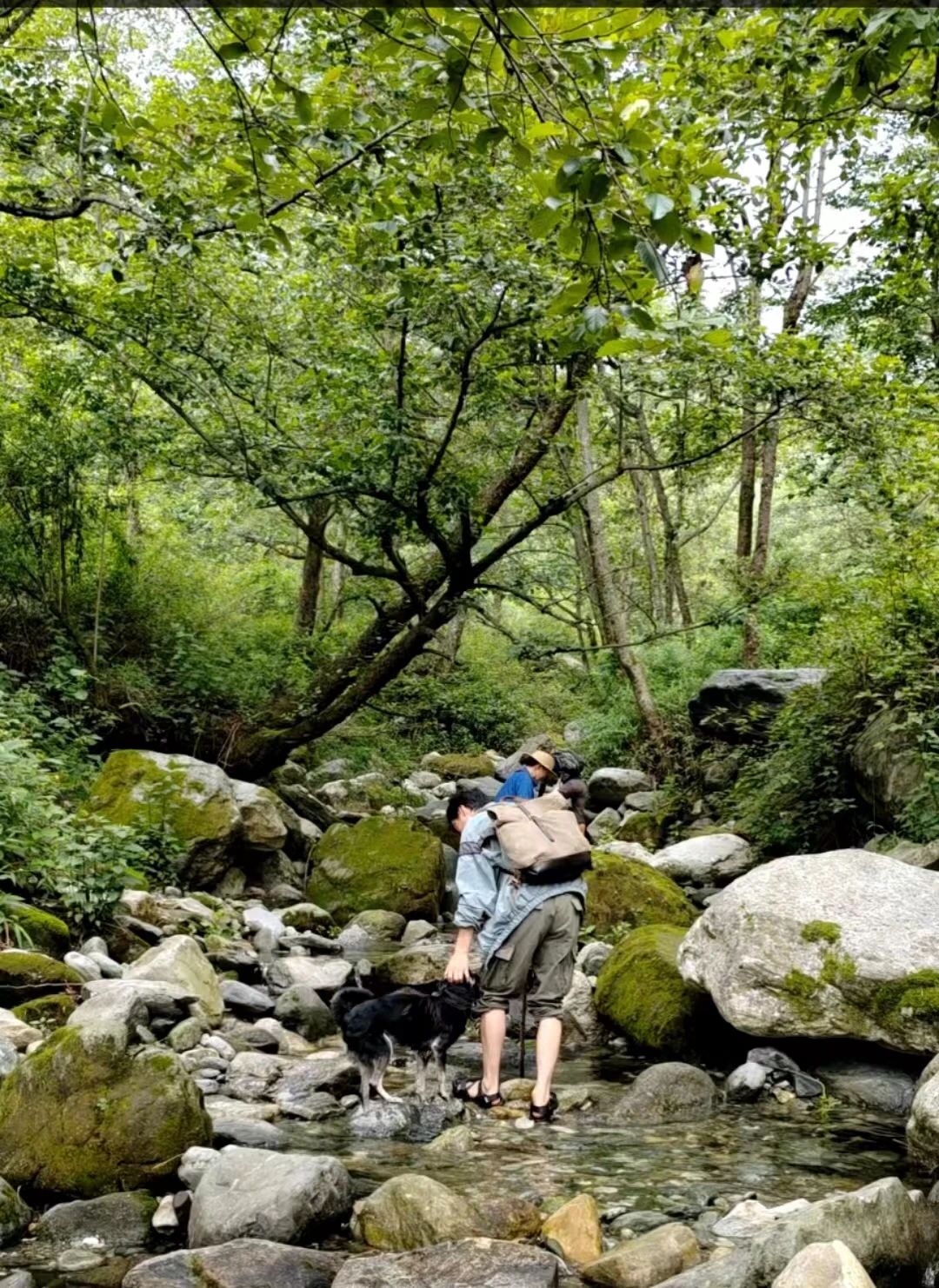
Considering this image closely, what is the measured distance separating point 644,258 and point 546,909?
422 cm

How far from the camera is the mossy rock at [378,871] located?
11.2 m

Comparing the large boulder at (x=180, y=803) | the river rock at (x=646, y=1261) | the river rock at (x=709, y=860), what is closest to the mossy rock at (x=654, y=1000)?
the river rock at (x=646, y=1261)

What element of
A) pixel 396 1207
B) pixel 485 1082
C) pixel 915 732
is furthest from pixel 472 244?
pixel 396 1207

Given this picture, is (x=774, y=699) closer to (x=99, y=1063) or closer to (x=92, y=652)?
(x=92, y=652)

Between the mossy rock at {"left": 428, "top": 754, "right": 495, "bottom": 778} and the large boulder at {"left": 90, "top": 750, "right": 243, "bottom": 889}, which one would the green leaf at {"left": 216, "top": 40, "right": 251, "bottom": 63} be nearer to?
the large boulder at {"left": 90, "top": 750, "right": 243, "bottom": 889}

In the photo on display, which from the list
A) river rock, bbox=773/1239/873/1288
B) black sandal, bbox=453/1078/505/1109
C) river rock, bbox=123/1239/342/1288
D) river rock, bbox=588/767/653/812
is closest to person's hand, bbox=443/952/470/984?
black sandal, bbox=453/1078/505/1109

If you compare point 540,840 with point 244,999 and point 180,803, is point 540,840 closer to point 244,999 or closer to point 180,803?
point 244,999

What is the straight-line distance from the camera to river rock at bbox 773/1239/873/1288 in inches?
119

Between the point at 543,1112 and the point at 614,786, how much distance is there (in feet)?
35.8

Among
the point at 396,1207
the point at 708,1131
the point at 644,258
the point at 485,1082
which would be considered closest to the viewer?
the point at 644,258

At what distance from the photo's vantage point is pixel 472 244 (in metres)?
9.54

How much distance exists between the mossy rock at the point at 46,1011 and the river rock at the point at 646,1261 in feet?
11.6

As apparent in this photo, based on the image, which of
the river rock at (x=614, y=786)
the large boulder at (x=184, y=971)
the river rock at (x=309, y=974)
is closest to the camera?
the large boulder at (x=184, y=971)

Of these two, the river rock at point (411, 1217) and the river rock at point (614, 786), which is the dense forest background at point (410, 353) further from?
the river rock at point (411, 1217)
